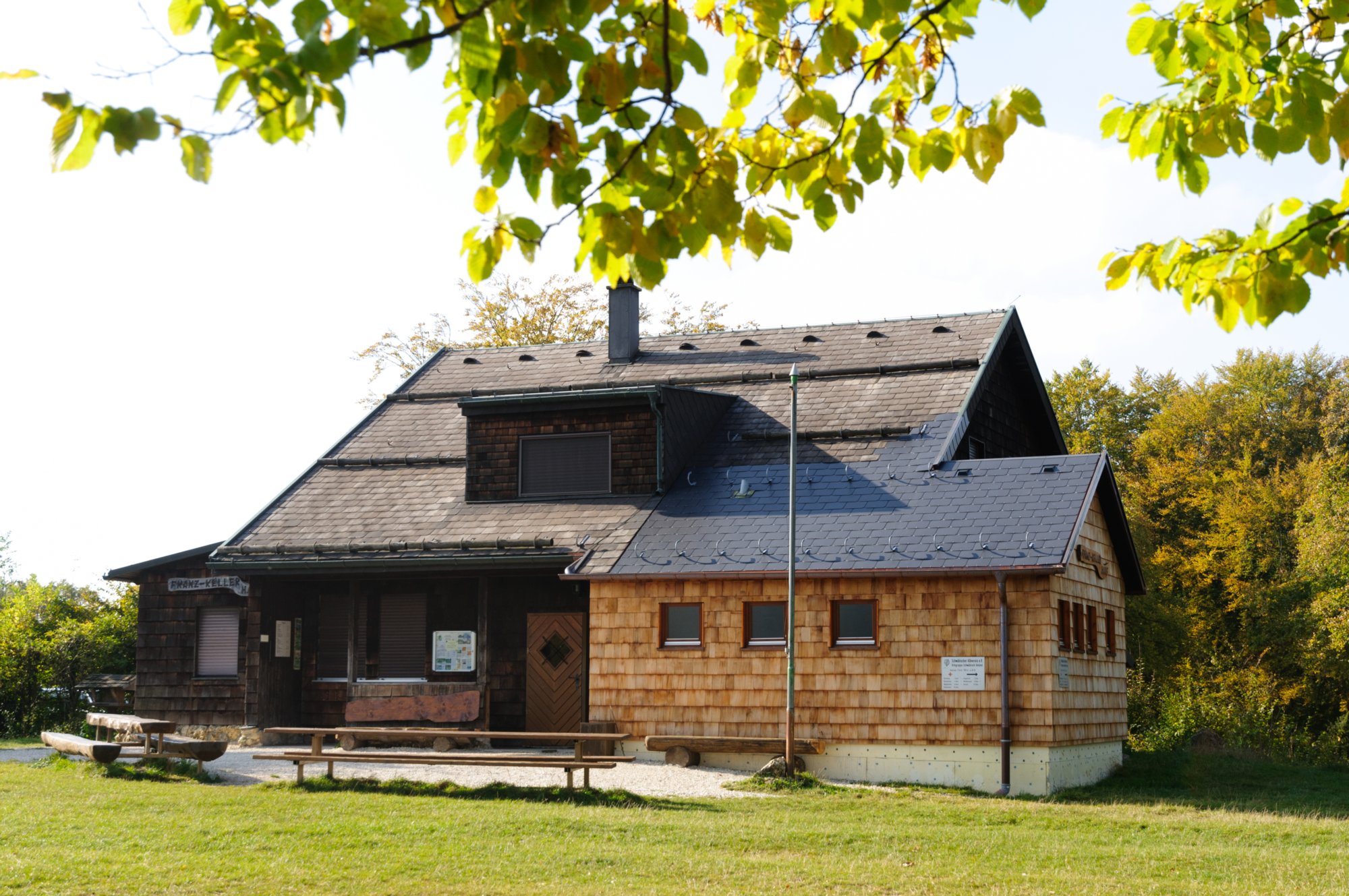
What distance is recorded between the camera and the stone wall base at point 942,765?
58.3 ft

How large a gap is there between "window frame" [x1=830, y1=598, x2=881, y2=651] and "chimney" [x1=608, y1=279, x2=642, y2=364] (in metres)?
9.81

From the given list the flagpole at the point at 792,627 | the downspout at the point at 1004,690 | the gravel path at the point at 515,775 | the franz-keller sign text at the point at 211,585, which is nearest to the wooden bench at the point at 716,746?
the flagpole at the point at 792,627

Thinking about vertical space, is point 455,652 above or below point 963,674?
above

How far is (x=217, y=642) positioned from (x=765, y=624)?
982 centimetres

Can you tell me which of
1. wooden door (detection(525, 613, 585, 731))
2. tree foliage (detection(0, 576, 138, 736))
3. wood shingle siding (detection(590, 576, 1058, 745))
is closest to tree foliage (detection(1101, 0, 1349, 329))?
wood shingle siding (detection(590, 576, 1058, 745))

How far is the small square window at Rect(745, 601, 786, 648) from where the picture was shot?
19.2 m

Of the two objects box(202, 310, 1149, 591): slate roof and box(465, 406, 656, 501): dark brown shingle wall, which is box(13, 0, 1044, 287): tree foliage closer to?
box(202, 310, 1149, 591): slate roof

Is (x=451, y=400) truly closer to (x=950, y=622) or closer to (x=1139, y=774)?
(x=950, y=622)

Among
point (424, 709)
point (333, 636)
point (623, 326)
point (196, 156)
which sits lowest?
point (424, 709)

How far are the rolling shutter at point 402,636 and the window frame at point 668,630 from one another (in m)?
4.62

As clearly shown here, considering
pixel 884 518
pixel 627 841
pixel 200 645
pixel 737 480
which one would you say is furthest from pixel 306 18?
pixel 200 645

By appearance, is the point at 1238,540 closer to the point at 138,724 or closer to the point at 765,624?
the point at 765,624

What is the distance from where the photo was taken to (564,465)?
23.4 metres

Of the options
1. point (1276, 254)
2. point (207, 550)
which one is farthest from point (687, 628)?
point (1276, 254)
